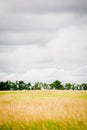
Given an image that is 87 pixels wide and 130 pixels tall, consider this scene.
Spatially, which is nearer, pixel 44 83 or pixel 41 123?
pixel 41 123

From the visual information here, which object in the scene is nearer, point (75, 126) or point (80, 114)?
point (75, 126)

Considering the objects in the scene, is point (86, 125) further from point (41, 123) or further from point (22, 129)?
point (22, 129)

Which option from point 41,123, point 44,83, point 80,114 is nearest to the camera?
point 41,123

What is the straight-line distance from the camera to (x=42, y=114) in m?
8.36

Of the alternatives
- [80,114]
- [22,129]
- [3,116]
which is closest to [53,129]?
[22,129]

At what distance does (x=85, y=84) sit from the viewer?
12331 cm

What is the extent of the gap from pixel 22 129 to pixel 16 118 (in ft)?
3.12

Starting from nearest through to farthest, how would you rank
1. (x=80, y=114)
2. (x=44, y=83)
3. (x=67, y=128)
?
(x=67, y=128) < (x=80, y=114) < (x=44, y=83)

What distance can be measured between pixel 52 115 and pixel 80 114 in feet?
3.13

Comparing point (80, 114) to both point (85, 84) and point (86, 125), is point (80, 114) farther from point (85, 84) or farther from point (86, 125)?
point (85, 84)

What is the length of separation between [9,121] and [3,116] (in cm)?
82

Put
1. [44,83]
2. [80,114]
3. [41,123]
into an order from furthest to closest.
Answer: [44,83]
[80,114]
[41,123]

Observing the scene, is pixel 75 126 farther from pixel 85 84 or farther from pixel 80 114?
pixel 85 84

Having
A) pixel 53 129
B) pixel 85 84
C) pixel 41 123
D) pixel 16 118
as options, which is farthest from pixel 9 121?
pixel 85 84
